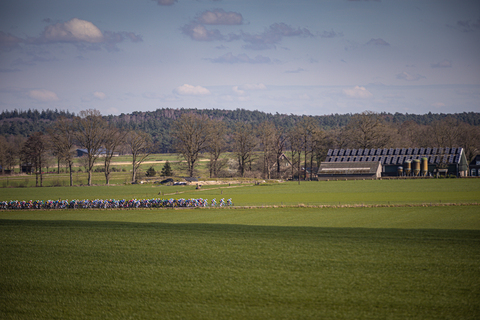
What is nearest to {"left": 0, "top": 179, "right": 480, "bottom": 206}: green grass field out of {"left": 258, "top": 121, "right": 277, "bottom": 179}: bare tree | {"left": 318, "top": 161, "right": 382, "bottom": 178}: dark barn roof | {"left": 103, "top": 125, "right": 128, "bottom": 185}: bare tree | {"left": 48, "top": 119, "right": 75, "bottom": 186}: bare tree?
{"left": 48, "top": 119, "right": 75, "bottom": 186}: bare tree

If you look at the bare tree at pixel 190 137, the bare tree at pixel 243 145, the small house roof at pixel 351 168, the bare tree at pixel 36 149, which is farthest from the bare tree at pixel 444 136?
the bare tree at pixel 36 149

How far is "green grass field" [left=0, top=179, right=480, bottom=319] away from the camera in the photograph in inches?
438

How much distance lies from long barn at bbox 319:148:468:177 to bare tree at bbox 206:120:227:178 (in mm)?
25835

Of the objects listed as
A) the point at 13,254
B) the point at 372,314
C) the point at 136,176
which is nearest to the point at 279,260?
the point at 372,314

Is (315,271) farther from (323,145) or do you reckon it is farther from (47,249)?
(323,145)

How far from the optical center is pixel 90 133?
3137 inches

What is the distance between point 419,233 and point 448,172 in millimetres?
76942

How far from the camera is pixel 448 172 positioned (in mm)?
89438

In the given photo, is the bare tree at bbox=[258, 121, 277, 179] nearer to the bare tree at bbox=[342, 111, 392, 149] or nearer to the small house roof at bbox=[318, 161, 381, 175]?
the small house roof at bbox=[318, 161, 381, 175]

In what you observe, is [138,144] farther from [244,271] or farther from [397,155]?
[244,271]

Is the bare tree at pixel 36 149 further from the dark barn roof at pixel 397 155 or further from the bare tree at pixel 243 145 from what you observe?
the dark barn roof at pixel 397 155

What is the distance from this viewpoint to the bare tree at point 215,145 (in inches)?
3477

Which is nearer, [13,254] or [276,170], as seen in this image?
[13,254]

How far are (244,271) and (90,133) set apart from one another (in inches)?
2834
